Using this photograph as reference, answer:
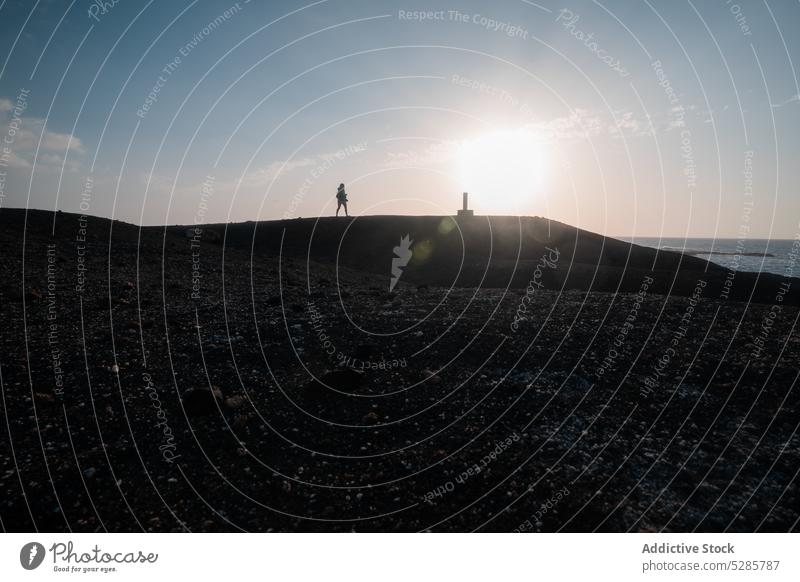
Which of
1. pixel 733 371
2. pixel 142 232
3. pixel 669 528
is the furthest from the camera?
pixel 142 232

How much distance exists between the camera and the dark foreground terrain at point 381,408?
569 cm

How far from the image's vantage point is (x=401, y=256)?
33250mm

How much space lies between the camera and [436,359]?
10.9 m

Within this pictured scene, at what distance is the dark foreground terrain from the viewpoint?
5688 millimetres
